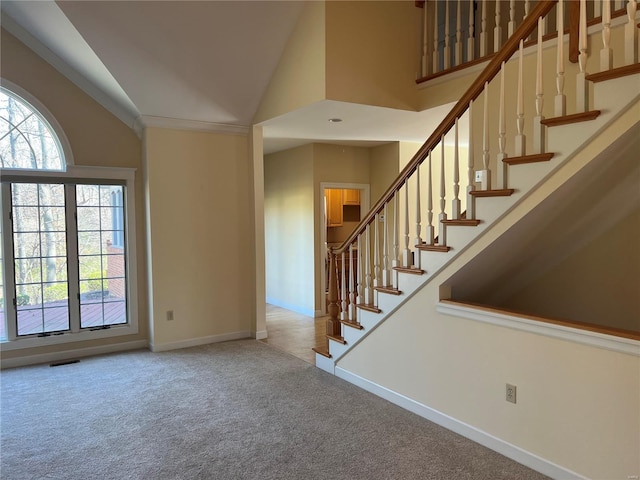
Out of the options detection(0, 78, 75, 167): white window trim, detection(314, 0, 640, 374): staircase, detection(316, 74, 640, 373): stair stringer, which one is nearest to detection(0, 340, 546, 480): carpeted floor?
detection(314, 0, 640, 374): staircase

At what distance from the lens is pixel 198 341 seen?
16.9 ft

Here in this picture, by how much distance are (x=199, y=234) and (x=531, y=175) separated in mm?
3719

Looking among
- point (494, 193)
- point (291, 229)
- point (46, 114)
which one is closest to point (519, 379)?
point (494, 193)

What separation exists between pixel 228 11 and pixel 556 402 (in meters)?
3.89

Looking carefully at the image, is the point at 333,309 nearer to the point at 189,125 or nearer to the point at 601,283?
the point at 601,283

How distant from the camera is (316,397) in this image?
3602 millimetres

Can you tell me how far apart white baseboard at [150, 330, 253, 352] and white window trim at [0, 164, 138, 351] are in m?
0.38

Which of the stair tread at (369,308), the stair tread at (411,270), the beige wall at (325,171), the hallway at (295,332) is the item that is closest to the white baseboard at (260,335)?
the hallway at (295,332)

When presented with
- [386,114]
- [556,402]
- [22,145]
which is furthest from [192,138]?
[556,402]

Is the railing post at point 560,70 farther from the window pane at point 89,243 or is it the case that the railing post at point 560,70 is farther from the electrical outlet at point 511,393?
the window pane at point 89,243

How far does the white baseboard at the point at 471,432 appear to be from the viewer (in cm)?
246

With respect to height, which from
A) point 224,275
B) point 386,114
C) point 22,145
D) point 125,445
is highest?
point 386,114

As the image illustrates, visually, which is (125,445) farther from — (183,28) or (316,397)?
(183,28)

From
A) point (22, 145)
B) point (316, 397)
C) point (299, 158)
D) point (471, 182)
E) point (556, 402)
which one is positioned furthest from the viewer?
point (299, 158)
